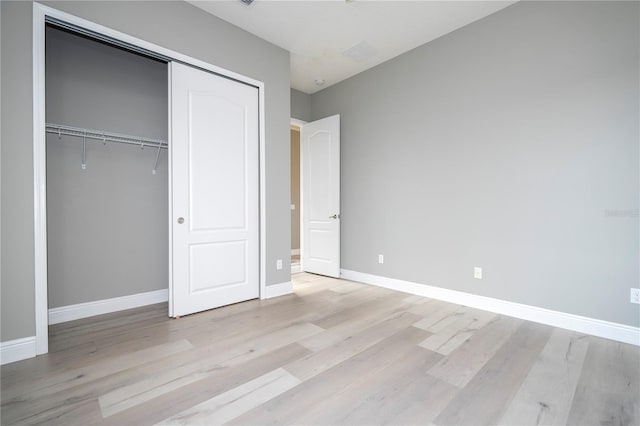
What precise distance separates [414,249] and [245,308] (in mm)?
2133

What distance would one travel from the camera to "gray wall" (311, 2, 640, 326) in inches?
93.7

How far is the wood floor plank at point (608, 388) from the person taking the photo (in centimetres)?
149

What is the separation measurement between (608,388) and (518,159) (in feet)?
6.35

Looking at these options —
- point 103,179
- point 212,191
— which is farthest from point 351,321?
point 103,179

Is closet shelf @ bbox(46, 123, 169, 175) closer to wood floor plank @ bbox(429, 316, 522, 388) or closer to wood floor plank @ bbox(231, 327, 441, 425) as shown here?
wood floor plank @ bbox(231, 327, 441, 425)

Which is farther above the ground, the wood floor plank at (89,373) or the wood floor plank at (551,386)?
the wood floor plank at (89,373)

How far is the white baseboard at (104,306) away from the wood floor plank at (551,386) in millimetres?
3320

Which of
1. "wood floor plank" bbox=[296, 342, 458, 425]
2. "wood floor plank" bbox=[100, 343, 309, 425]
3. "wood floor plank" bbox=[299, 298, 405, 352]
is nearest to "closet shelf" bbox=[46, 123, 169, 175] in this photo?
"wood floor plank" bbox=[100, 343, 309, 425]

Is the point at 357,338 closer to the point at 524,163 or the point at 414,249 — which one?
the point at 414,249

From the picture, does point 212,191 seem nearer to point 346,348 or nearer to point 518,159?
point 346,348

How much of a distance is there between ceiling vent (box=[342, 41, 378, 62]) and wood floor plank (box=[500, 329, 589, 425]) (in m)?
3.55

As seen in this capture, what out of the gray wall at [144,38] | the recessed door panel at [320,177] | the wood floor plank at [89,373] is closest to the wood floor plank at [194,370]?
the wood floor plank at [89,373]

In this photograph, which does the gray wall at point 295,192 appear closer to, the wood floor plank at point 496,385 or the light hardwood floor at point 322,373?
the light hardwood floor at point 322,373

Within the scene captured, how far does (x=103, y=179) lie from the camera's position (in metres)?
3.00
